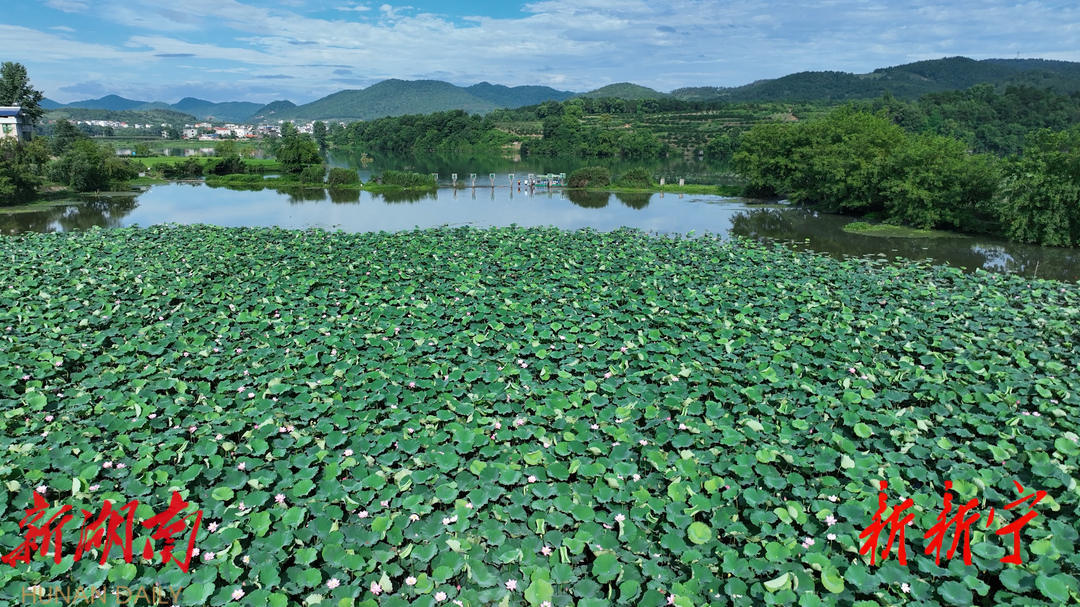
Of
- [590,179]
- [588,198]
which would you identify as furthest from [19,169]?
[590,179]

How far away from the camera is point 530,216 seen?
2298 centimetres

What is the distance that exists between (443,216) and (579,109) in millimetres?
79147

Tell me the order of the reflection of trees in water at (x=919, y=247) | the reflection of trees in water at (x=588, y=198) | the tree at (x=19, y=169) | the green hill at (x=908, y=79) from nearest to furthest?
the reflection of trees in water at (x=919, y=247) → the tree at (x=19, y=169) → the reflection of trees in water at (x=588, y=198) → the green hill at (x=908, y=79)

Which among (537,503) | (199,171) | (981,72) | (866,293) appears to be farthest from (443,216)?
(981,72)

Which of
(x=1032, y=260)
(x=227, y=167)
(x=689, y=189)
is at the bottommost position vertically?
(x=1032, y=260)

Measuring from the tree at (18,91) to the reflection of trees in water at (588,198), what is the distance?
39.2 m

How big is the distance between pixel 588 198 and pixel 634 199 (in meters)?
2.26

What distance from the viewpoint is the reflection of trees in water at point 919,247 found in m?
14.5

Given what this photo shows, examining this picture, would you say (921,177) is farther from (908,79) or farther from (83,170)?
(908,79)

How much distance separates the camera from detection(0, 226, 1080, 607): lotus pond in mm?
3363

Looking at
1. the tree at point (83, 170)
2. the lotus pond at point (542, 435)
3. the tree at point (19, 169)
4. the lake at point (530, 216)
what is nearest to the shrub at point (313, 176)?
the lake at point (530, 216)

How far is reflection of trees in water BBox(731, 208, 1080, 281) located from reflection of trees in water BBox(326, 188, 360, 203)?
17.7 metres

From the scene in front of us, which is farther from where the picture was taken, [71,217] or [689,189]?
[689,189]

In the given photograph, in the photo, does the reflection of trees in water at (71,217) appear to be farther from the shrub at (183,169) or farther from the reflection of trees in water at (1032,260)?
the reflection of trees in water at (1032,260)
